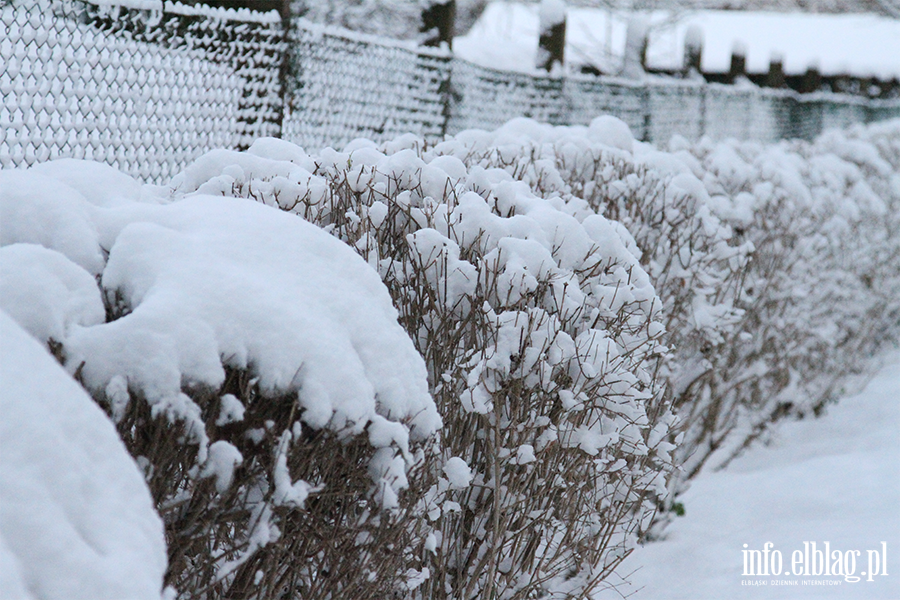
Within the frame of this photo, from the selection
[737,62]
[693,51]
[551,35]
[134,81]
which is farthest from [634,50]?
[134,81]

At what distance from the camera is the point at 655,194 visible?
3.88 m

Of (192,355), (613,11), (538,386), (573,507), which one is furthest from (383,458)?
(613,11)

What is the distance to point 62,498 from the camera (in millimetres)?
1270

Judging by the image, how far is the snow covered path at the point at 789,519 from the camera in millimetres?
3826

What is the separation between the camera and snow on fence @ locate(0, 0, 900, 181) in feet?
11.4

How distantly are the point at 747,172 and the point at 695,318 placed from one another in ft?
4.40

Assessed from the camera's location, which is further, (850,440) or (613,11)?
(613,11)

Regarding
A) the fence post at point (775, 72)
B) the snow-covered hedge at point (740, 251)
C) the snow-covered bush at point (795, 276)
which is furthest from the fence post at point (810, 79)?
the snow-covered bush at point (795, 276)

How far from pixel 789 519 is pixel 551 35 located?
189 inches

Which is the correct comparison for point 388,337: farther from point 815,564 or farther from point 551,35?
point 551,35

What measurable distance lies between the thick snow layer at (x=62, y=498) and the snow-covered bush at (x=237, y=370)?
21cm

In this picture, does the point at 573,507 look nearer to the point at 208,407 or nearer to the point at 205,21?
the point at 208,407

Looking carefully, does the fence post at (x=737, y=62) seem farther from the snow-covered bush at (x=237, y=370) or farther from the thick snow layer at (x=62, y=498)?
the thick snow layer at (x=62, y=498)

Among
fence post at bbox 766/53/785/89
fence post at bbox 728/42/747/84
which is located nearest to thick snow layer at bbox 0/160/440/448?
fence post at bbox 728/42/747/84
